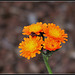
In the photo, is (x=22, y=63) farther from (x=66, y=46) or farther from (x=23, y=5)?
(x=23, y=5)

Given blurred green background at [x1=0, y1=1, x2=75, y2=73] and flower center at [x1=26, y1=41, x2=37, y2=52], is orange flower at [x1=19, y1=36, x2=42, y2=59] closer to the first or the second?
flower center at [x1=26, y1=41, x2=37, y2=52]

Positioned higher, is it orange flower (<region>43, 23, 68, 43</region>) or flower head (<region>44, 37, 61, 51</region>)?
orange flower (<region>43, 23, 68, 43</region>)

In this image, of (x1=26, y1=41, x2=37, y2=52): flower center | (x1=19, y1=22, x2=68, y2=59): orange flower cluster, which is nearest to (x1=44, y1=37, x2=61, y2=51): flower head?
(x1=19, y1=22, x2=68, y2=59): orange flower cluster

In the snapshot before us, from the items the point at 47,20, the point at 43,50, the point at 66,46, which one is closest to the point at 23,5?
the point at 47,20


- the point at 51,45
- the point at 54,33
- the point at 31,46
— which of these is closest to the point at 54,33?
the point at 54,33

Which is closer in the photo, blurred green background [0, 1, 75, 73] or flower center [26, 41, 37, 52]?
flower center [26, 41, 37, 52]

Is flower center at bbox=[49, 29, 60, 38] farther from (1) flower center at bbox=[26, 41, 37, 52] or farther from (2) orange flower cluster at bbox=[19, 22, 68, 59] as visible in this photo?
(1) flower center at bbox=[26, 41, 37, 52]
